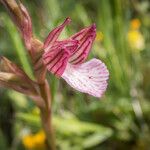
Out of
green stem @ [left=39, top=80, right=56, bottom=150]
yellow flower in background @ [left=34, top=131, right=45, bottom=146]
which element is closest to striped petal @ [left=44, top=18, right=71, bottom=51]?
green stem @ [left=39, top=80, right=56, bottom=150]

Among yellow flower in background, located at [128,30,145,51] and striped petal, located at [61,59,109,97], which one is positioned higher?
yellow flower in background, located at [128,30,145,51]

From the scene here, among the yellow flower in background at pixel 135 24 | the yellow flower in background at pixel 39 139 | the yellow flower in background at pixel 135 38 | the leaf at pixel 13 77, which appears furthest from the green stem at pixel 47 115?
the yellow flower in background at pixel 135 24

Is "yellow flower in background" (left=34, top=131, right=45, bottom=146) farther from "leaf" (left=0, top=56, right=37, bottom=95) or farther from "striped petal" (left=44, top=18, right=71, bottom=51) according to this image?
"striped petal" (left=44, top=18, right=71, bottom=51)

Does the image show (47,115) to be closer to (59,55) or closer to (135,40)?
(59,55)

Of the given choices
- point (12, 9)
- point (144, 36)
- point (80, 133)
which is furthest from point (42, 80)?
point (144, 36)

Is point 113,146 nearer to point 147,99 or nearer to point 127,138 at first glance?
point 127,138
